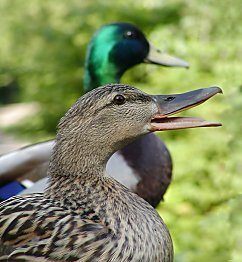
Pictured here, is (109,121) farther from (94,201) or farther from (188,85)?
(188,85)

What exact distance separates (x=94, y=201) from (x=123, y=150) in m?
1.68

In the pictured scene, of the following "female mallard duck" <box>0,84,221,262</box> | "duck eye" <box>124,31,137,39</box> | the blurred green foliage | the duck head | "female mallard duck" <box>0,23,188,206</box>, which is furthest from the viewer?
"duck eye" <box>124,31,137,39</box>

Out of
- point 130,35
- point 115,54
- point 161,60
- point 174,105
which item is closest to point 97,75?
point 115,54

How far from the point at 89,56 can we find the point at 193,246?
4.04 ft

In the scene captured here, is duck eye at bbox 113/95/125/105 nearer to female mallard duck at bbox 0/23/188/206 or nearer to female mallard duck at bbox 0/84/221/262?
female mallard duck at bbox 0/84/221/262

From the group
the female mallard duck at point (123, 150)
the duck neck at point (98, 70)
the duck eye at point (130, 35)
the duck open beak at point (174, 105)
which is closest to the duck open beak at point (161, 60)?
the female mallard duck at point (123, 150)

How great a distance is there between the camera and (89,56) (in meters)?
4.72

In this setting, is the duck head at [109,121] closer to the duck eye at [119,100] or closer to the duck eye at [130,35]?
the duck eye at [119,100]

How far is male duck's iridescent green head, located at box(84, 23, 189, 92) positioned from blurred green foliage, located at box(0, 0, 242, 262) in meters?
0.54

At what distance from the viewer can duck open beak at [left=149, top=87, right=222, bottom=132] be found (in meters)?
2.59

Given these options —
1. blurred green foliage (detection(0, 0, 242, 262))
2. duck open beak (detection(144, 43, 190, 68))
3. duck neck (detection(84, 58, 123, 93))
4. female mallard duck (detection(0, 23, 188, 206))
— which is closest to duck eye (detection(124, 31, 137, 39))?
female mallard duck (detection(0, 23, 188, 206))

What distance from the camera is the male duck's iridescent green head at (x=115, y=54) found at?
4691 mm

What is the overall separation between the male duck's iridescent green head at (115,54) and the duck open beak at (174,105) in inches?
79.5

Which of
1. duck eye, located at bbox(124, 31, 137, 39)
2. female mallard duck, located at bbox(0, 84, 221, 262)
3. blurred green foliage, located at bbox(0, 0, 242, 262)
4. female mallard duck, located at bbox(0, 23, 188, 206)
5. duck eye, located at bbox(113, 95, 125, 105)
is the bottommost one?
blurred green foliage, located at bbox(0, 0, 242, 262)
